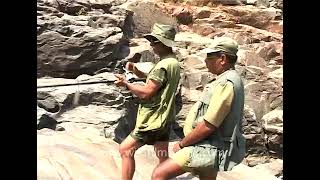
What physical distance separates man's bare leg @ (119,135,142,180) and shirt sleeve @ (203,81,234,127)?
0.65 meters

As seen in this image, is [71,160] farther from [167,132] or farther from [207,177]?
[207,177]

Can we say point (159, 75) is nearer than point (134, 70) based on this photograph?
Yes

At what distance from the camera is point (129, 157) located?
15.6ft

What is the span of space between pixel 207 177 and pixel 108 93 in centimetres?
114

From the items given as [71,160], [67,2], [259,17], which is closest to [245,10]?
[259,17]

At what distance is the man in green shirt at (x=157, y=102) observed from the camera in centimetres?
466

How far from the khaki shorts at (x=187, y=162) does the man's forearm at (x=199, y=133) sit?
0.04 meters

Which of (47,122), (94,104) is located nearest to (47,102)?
(47,122)

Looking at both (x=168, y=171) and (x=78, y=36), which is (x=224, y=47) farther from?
(x=78, y=36)

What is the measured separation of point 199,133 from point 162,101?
441mm

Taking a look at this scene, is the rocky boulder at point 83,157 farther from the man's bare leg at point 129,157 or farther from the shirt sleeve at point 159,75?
the shirt sleeve at point 159,75

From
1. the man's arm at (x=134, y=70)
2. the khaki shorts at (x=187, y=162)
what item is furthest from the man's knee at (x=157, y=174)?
the man's arm at (x=134, y=70)

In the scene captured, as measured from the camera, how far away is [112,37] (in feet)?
17.1

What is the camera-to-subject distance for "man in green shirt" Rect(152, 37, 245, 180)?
441 centimetres
